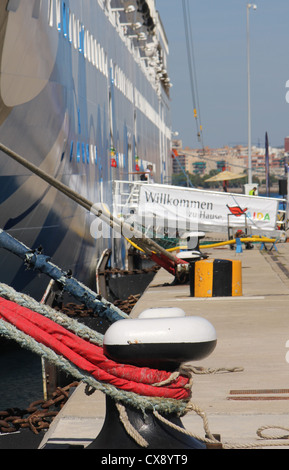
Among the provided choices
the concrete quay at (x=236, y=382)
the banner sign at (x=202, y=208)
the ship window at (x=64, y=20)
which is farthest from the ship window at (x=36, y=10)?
the banner sign at (x=202, y=208)

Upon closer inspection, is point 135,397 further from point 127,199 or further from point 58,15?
point 127,199

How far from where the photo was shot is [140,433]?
455 cm

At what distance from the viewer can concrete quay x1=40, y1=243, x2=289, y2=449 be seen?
573cm

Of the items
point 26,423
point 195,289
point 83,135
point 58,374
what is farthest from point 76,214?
point 26,423

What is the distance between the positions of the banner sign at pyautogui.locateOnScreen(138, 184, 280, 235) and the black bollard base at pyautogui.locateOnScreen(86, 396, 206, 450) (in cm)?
2319

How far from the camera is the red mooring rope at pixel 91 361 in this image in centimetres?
454

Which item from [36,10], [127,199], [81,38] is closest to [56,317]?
[36,10]

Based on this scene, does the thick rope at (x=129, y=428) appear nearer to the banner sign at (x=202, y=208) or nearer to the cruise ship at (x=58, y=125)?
the cruise ship at (x=58, y=125)

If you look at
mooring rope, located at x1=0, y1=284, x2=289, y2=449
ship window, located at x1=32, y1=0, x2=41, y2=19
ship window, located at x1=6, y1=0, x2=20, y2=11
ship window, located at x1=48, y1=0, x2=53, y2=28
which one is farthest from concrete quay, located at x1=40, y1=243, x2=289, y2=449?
ship window, located at x1=48, y1=0, x2=53, y2=28

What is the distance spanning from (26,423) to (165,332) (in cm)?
249

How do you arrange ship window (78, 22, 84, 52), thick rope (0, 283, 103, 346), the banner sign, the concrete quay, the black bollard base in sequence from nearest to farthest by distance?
the black bollard base < thick rope (0, 283, 103, 346) < the concrete quay < ship window (78, 22, 84, 52) < the banner sign

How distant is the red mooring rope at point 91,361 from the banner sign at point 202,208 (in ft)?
75.2

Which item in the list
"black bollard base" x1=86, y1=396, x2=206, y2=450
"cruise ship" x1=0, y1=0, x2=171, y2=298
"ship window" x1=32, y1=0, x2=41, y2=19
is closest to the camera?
"black bollard base" x1=86, y1=396, x2=206, y2=450

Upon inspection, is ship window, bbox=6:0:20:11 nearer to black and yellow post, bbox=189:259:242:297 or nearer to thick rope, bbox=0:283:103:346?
black and yellow post, bbox=189:259:242:297
